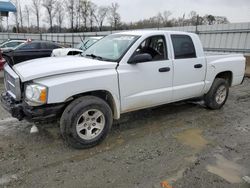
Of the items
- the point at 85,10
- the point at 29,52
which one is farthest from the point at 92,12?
the point at 29,52

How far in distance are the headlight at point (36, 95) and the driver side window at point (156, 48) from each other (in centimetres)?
208

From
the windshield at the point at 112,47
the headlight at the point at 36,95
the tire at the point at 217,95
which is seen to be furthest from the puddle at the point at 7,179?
the tire at the point at 217,95

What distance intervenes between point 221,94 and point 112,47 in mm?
3235

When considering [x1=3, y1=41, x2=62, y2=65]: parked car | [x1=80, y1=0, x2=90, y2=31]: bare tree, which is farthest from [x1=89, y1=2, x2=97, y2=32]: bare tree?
[x1=3, y1=41, x2=62, y2=65]: parked car

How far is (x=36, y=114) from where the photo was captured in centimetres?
330

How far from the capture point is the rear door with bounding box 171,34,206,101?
4.78 metres

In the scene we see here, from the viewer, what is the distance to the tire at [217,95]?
18.9 feet

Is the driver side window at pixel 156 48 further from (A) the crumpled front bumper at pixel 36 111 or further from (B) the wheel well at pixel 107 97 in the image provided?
(A) the crumpled front bumper at pixel 36 111

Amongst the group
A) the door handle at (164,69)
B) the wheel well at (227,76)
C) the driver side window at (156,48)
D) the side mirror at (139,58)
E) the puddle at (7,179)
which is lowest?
the puddle at (7,179)

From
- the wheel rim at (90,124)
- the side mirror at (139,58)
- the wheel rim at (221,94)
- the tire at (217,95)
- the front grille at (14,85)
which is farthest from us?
the wheel rim at (221,94)

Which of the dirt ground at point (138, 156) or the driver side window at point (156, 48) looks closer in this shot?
the dirt ground at point (138, 156)

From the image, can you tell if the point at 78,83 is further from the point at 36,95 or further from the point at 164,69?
the point at 164,69

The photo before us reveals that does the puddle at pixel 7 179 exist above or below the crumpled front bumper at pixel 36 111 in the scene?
below

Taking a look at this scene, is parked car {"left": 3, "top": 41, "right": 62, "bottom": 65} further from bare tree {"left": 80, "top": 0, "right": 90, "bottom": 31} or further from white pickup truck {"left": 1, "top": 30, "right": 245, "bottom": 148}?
bare tree {"left": 80, "top": 0, "right": 90, "bottom": 31}
